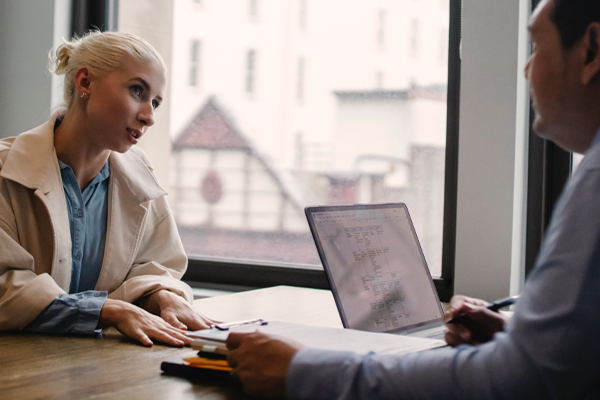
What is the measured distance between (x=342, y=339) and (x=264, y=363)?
221 millimetres

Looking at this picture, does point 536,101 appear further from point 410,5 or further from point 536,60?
point 410,5

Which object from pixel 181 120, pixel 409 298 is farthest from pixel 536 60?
pixel 181 120

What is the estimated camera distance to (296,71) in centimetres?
Result: 233

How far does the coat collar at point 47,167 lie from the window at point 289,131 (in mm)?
768

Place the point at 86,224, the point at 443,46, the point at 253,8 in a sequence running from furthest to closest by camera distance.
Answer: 1. the point at 253,8
2. the point at 443,46
3. the point at 86,224

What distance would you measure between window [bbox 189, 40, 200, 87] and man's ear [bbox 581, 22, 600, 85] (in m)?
2.04

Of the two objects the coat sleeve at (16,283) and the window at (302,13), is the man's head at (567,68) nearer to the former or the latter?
the coat sleeve at (16,283)

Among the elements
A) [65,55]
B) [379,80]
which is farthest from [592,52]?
[379,80]

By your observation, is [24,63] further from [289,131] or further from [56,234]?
[56,234]

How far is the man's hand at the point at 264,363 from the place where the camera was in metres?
0.73

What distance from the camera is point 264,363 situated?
76cm

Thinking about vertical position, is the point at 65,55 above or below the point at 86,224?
above

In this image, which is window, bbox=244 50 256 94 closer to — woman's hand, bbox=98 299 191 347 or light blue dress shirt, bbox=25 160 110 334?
light blue dress shirt, bbox=25 160 110 334

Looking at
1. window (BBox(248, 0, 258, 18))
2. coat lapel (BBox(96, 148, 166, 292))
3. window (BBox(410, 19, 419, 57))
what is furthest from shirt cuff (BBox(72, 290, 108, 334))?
window (BBox(248, 0, 258, 18))
